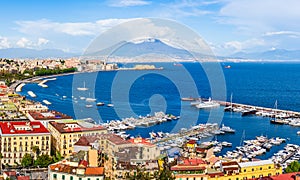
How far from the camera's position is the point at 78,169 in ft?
31.0

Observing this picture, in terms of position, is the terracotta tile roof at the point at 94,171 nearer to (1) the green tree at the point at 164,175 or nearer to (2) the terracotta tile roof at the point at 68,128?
(1) the green tree at the point at 164,175

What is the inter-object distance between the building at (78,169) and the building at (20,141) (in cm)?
465

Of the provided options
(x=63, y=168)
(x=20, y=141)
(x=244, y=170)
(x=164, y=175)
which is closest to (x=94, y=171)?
(x=63, y=168)

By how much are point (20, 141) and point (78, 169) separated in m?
5.43

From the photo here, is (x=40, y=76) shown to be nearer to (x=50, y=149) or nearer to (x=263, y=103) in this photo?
(x=263, y=103)

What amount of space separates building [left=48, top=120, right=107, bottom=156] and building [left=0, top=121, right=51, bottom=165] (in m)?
0.41

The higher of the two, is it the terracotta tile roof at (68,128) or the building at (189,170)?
the terracotta tile roof at (68,128)

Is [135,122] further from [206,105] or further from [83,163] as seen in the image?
[83,163]

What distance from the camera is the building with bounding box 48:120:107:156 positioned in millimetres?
14555

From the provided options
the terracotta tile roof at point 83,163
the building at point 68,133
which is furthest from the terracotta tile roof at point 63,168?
the building at point 68,133

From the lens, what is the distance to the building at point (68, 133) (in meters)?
14.6

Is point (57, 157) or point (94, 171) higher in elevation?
point (94, 171)

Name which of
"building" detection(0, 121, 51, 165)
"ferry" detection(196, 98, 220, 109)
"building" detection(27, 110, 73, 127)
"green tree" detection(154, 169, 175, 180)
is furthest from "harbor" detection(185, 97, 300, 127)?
"green tree" detection(154, 169, 175, 180)

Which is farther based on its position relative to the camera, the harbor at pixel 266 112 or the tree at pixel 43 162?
the harbor at pixel 266 112
